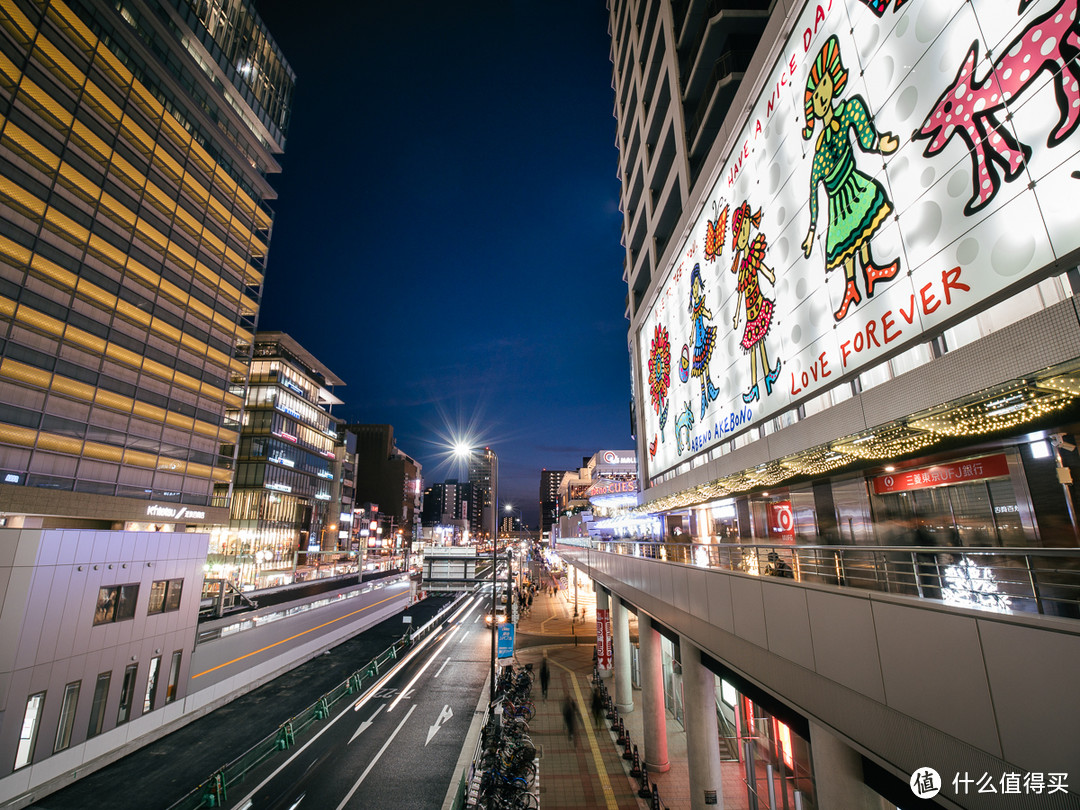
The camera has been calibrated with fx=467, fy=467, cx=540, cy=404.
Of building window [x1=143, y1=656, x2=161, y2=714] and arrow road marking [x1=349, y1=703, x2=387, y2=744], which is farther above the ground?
building window [x1=143, y1=656, x2=161, y2=714]

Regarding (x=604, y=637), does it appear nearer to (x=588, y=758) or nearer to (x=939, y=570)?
(x=588, y=758)

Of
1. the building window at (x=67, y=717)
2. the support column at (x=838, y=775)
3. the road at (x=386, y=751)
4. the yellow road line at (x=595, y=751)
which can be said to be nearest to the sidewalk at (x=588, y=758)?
the yellow road line at (x=595, y=751)

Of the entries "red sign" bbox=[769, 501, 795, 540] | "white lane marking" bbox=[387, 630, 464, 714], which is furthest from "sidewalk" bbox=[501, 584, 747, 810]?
"red sign" bbox=[769, 501, 795, 540]

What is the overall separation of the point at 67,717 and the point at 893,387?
89.8 ft

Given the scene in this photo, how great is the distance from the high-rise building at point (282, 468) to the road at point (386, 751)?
35869 millimetres

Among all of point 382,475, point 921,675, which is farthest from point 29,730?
point 382,475

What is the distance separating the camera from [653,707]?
16.6 metres

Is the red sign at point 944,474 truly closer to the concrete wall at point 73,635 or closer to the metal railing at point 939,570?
the metal railing at point 939,570

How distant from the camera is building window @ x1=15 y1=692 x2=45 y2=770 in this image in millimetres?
15305

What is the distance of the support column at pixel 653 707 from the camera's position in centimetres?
1642

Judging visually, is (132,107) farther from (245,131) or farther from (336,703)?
(336,703)

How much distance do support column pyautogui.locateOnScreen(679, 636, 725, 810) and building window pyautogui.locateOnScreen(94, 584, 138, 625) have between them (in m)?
22.4

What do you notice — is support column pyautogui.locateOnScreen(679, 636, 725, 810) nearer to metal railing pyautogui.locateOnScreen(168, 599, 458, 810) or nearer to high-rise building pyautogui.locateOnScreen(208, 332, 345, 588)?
metal railing pyautogui.locateOnScreen(168, 599, 458, 810)

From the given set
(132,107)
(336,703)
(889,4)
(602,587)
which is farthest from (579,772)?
(132,107)
